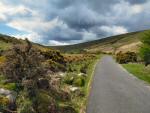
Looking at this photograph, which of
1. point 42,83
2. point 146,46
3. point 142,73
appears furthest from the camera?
point 146,46

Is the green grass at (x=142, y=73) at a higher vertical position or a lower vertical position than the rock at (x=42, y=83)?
lower

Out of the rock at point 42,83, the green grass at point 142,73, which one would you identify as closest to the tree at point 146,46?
the green grass at point 142,73

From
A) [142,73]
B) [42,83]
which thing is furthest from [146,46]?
[42,83]

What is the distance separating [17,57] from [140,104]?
26.5 feet

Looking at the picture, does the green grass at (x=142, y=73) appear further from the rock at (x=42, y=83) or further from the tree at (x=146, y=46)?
the rock at (x=42, y=83)

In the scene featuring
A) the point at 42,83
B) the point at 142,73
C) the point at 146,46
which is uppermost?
the point at 146,46

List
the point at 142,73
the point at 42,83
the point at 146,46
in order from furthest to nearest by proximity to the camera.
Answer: the point at 146,46, the point at 142,73, the point at 42,83

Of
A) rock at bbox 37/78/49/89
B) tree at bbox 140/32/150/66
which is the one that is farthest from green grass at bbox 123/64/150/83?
rock at bbox 37/78/49/89

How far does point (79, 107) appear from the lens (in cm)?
1733

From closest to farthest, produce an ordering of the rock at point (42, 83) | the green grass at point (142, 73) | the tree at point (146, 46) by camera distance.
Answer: the rock at point (42, 83)
the green grass at point (142, 73)
the tree at point (146, 46)

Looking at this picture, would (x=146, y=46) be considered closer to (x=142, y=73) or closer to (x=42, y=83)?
(x=142, y=73)

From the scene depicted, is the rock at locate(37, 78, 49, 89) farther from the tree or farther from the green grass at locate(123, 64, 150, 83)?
the tree

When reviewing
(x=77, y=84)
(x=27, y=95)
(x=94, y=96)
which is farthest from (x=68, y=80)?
(x=27, y=95)

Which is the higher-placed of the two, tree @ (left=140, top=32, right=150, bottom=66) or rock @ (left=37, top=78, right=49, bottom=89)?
tree @ (left=140, top=32, right=150, bottom=66)
